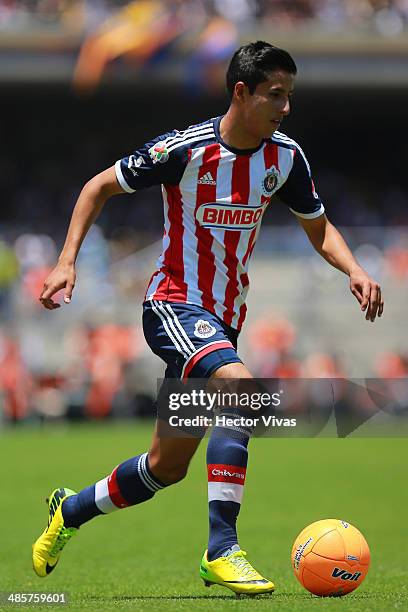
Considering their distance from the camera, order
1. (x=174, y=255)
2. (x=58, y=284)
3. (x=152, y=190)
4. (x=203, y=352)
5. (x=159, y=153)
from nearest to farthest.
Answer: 1. (x=58, y=284)
2. (x=203, y=352)
3. (x=159, y=153)
4. (x=174, y=255)
5. (x=152, y=190)

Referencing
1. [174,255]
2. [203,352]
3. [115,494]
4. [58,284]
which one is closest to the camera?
[58,284]

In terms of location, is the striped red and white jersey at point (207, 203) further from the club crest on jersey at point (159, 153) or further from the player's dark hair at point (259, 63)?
the player's dark hair at point (259, 63)

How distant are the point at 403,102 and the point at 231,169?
81.1 feet

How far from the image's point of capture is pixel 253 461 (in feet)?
48.8

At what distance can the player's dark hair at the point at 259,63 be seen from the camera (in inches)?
202

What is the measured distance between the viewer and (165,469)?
537 cm

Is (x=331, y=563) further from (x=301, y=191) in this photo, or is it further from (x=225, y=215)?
(x=301, y=191)

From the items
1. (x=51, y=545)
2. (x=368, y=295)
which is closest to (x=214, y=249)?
(x=368, y=295)

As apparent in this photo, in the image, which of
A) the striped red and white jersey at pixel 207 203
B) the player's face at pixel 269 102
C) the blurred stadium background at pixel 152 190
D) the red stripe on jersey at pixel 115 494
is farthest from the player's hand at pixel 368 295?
the blurred stadium background at pixel 152 190

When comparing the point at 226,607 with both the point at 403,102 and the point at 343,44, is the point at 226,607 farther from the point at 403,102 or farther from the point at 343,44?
the point at 403,102

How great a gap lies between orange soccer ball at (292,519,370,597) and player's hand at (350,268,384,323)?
3.30 feet

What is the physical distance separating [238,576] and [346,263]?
152cm

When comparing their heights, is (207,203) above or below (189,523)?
above

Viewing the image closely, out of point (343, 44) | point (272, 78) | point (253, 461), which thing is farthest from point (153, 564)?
point (343, 44)
